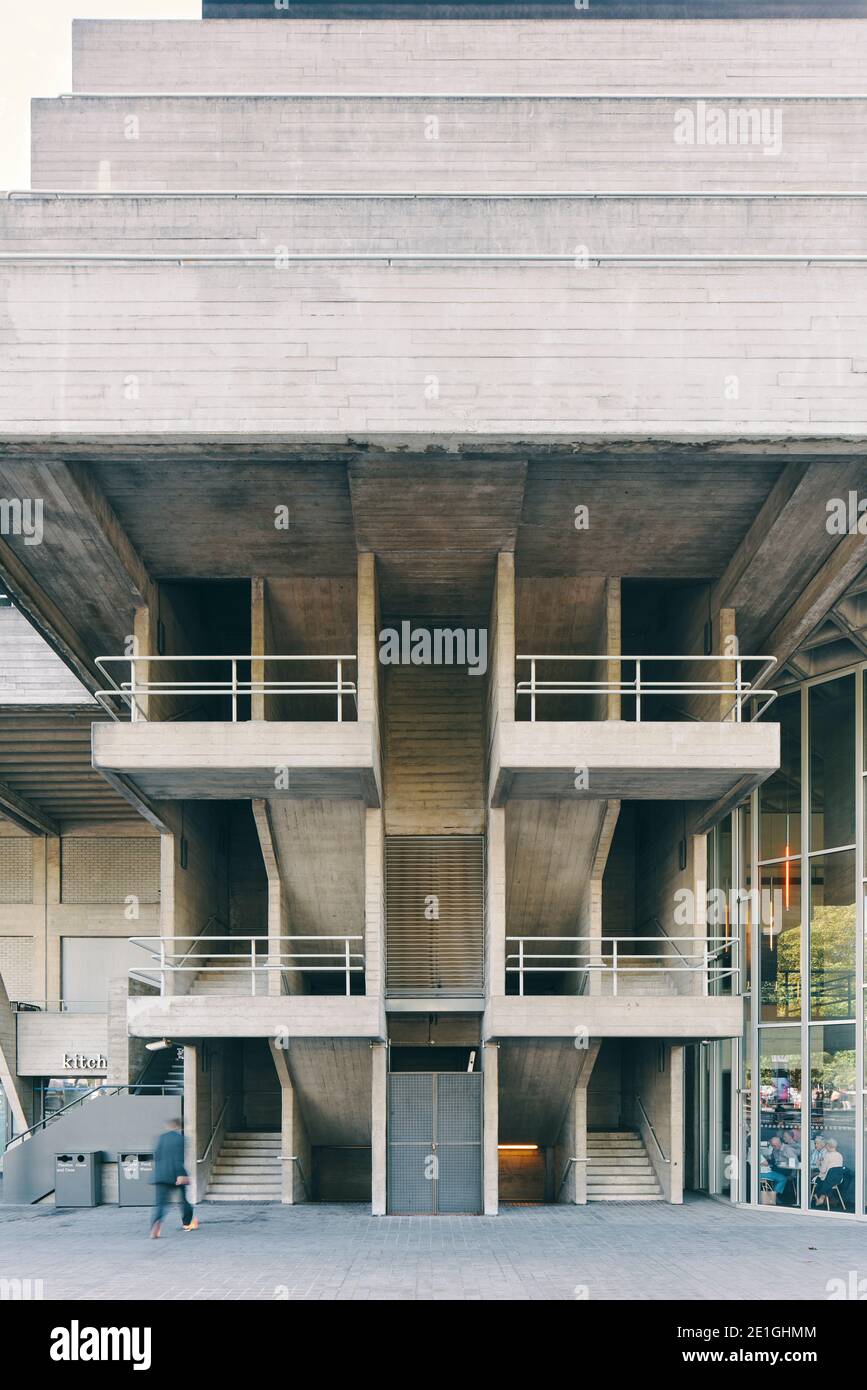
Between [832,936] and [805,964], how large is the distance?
2.36 feet

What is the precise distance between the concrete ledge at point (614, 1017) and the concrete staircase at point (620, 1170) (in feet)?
12.3

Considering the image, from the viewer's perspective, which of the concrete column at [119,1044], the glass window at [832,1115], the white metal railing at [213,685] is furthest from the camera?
the concrete column at [119,1044]

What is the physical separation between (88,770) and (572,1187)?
12315 millimetres

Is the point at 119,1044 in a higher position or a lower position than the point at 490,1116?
higher

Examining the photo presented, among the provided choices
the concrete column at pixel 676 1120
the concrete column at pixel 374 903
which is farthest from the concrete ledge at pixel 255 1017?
the concrete column at pixel 676 1120

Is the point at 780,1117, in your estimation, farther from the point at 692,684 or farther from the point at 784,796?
the point at 692,684

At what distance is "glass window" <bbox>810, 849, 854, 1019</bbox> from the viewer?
16.3m

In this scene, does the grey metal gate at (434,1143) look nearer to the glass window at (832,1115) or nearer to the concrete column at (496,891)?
the concrete column at (496,891)

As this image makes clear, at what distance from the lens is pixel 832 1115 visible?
16.3 metres

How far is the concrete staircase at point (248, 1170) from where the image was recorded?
17.9m

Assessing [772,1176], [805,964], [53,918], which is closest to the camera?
[805,964]

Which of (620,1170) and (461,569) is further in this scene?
(620,1170)

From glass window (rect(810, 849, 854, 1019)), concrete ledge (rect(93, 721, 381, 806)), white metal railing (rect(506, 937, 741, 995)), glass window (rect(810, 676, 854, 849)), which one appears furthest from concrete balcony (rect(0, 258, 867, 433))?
white metal railing (rect(506, 937, 741, 995))

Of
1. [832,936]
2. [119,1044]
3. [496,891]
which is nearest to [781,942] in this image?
[832,936]
